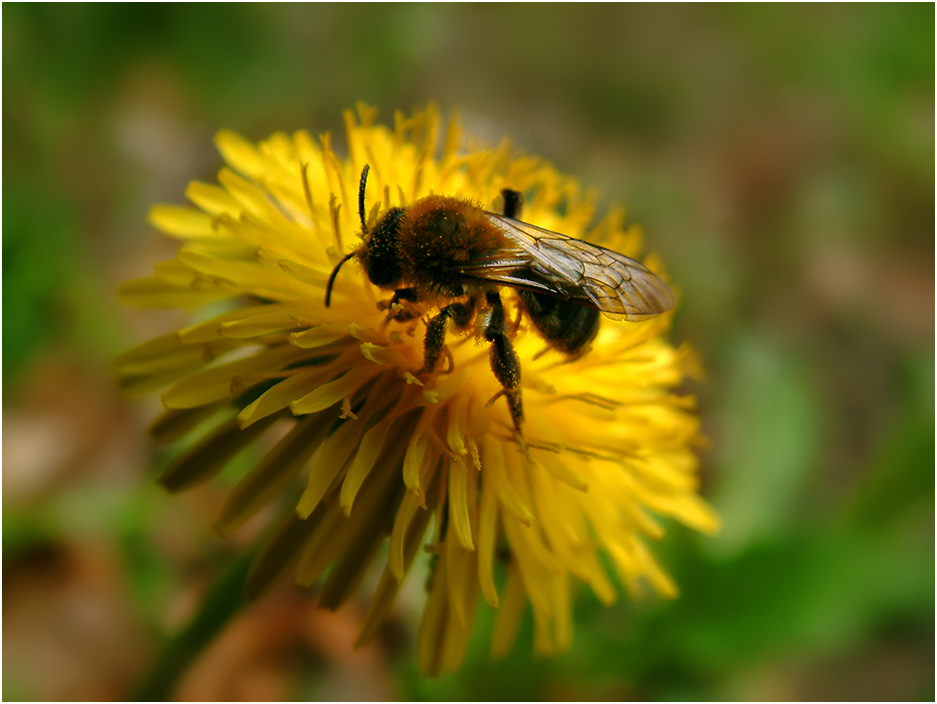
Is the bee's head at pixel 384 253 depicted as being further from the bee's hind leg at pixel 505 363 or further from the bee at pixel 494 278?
the bee's hind leg at pixel 505 363

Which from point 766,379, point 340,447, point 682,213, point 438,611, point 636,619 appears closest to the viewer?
point 340,447

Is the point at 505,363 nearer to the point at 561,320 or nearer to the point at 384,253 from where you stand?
the point at 561,320

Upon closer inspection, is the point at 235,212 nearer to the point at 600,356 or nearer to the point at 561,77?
the point at 600,356

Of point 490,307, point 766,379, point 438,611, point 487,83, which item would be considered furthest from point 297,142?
point 487,83

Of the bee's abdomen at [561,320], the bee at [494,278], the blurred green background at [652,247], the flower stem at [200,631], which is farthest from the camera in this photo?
the blurred green background at [652,247]

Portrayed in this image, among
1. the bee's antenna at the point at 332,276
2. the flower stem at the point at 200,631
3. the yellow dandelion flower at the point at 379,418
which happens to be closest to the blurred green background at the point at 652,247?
the flower stem at the point at 200,631

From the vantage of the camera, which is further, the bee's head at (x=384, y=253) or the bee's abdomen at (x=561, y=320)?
the bee's abdomen at (x=561, y=320)
